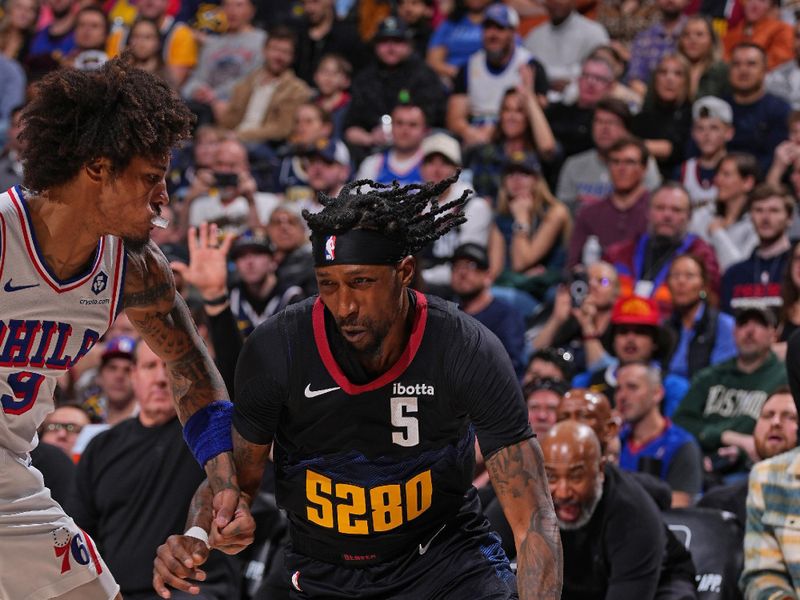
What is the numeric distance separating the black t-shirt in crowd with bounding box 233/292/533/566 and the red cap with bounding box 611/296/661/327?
4.18 meters

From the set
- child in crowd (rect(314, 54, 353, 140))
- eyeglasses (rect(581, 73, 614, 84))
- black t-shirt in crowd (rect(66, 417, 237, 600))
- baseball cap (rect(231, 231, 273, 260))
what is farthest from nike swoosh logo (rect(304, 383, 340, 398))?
child in crowd (rect(314, 54, 353, 140))

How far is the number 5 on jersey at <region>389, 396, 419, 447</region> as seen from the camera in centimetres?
402

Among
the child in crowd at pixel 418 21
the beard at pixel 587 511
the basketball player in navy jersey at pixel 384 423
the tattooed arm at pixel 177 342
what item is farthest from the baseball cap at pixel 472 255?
the basketball player in navy jersey at pixel 384 423

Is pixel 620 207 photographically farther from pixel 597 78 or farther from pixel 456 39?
pixel 456 39

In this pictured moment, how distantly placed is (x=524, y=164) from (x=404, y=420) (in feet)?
19.8

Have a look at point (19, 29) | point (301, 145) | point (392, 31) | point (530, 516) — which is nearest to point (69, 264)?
point (530, 516)

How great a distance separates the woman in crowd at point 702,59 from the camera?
10.4 m

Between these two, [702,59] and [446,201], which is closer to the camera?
[446,201]

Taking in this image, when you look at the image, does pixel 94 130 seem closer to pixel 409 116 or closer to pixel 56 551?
pixel 56 551

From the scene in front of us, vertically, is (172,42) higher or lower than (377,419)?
higher

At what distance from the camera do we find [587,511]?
5.59 m

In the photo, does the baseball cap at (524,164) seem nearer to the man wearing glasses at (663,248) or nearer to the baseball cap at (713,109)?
the man wearing glasses at (663,248)

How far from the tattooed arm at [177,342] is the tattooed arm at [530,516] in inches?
32.5

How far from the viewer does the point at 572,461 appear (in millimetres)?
5484
